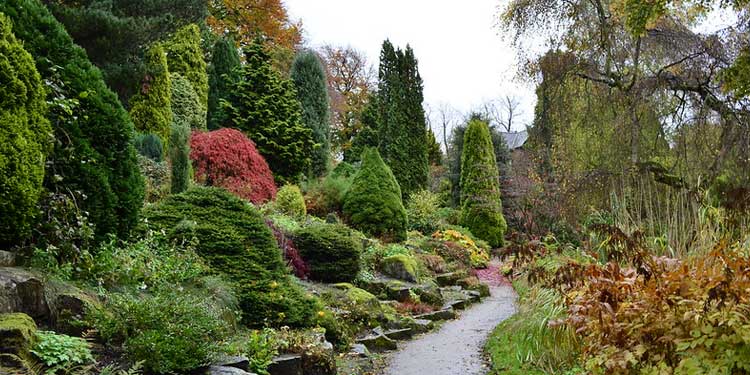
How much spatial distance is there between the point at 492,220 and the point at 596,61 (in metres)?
9.52

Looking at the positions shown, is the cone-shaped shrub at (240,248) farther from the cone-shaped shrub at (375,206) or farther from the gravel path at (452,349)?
the cone-shaped shrub at (375,206)

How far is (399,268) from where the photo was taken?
10.1 meters

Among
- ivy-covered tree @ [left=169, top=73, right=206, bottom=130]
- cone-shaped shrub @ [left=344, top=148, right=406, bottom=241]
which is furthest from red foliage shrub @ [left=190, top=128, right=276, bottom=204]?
ivy-covered tree @ [left=169, top=73, right=206, bottom=130]

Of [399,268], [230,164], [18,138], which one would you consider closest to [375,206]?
[230,164]

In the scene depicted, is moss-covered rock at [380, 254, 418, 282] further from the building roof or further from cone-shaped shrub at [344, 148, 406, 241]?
the building roof

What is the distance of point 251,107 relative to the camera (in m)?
15.5

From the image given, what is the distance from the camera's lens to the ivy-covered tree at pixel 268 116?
15.2 meters

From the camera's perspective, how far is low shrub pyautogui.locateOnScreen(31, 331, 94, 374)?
315 cm

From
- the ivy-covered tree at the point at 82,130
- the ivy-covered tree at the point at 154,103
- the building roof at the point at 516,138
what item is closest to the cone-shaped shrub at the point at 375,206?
the ivy-covered tree at the point at 154,103

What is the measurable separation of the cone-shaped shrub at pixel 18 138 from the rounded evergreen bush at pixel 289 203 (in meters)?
7.64

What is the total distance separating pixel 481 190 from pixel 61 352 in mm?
16576

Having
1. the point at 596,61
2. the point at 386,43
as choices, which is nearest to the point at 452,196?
the point at 386,43

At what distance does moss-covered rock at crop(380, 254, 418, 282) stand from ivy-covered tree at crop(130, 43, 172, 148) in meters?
5.94

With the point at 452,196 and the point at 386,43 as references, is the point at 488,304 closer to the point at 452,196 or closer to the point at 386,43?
the point at 452,196
